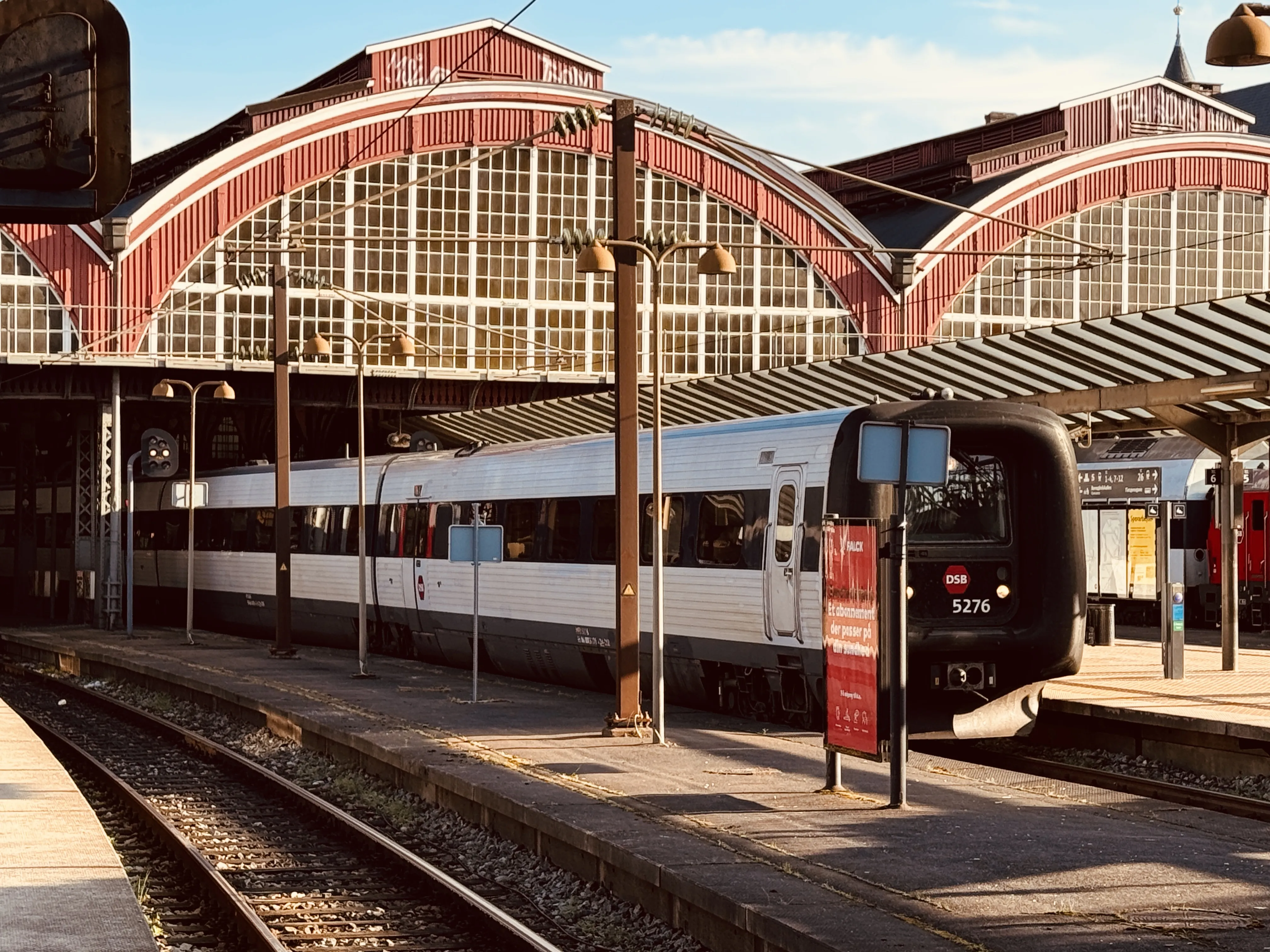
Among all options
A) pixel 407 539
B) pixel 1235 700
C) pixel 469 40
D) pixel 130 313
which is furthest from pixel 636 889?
pixel 469 40

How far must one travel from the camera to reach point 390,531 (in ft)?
94.6

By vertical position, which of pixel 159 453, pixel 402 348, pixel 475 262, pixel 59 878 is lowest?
pixel 59 878

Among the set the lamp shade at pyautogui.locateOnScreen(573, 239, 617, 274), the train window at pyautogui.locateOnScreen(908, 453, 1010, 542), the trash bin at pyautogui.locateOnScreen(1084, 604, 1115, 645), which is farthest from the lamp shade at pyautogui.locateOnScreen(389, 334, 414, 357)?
the train window at pyautogui.locateOnScreen(908, 453, 1010, 542)

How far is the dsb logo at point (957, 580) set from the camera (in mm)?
15891

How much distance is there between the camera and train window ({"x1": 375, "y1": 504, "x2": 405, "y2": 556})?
28.4 meters

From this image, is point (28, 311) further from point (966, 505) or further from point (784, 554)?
point (966, 505)

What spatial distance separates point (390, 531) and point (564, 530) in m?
6.86

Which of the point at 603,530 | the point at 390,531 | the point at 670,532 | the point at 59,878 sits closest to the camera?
the point at 59,878

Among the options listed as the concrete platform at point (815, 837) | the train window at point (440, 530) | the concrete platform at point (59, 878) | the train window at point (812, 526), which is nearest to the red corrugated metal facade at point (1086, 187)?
the train window at point (440, 530)

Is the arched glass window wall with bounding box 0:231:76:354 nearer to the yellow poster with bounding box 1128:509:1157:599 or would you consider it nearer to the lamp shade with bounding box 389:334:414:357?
the lamp shade with bounding box 389:334:414:357

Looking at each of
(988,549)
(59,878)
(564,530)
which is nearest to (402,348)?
(564,530)

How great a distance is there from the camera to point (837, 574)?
12.3 m

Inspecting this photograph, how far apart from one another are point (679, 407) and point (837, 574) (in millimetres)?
17374

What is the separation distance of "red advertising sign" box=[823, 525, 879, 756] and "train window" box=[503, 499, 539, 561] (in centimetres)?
1123
